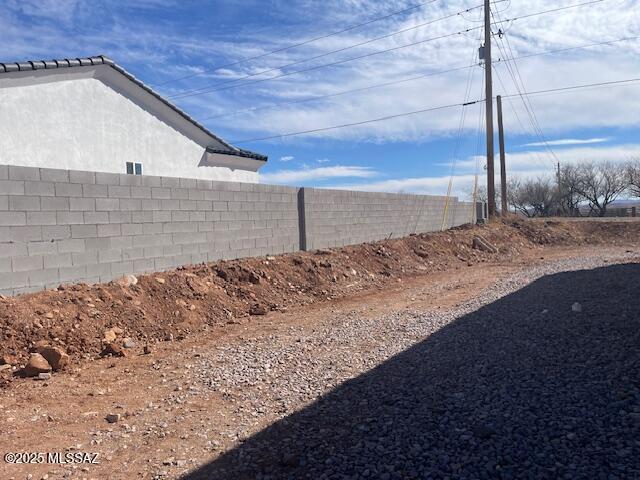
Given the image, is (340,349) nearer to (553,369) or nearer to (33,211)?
(553,369)

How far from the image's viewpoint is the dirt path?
3988mm

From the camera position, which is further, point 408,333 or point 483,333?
point 408,333

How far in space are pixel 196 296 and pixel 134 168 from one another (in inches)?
292

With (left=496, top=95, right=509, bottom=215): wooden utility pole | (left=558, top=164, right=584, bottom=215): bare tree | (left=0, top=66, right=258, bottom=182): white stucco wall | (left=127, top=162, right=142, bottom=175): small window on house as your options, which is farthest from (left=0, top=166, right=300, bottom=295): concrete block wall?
(left=558, top=164, right=584, bottom=215): bare tree

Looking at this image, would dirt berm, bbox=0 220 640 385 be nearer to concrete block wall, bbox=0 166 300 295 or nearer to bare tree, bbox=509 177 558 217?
concrete block wall, bbox=0 166 300 295

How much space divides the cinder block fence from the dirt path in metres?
2.01

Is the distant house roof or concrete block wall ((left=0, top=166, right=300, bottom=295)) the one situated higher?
the distant house roof

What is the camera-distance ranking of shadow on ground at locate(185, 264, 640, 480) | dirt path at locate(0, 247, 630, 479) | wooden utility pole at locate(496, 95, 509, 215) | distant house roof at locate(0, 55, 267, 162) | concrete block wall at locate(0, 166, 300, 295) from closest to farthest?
shadow on ground at locate(185, 264, 640, 480) → dirt path at locate(0, 247, 630, 479) → concrete block wall at locate(0, 166, 300, 295) → distant house roof at locate(0, 55, 267, 162) → wooden utility pole at locate(496, 95, 509, 215)

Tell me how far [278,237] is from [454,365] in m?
8.14

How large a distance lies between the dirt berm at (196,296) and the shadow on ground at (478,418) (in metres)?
3.64

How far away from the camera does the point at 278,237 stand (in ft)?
43.9

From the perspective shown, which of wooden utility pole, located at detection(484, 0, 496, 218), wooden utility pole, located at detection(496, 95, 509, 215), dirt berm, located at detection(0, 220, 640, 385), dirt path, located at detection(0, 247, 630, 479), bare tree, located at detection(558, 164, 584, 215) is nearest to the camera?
dirt path, located at detection(0, 247, 630, 479)

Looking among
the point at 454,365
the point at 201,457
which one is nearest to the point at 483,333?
the point at 454,365

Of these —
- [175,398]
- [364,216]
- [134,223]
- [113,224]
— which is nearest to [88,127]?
[134,223]
